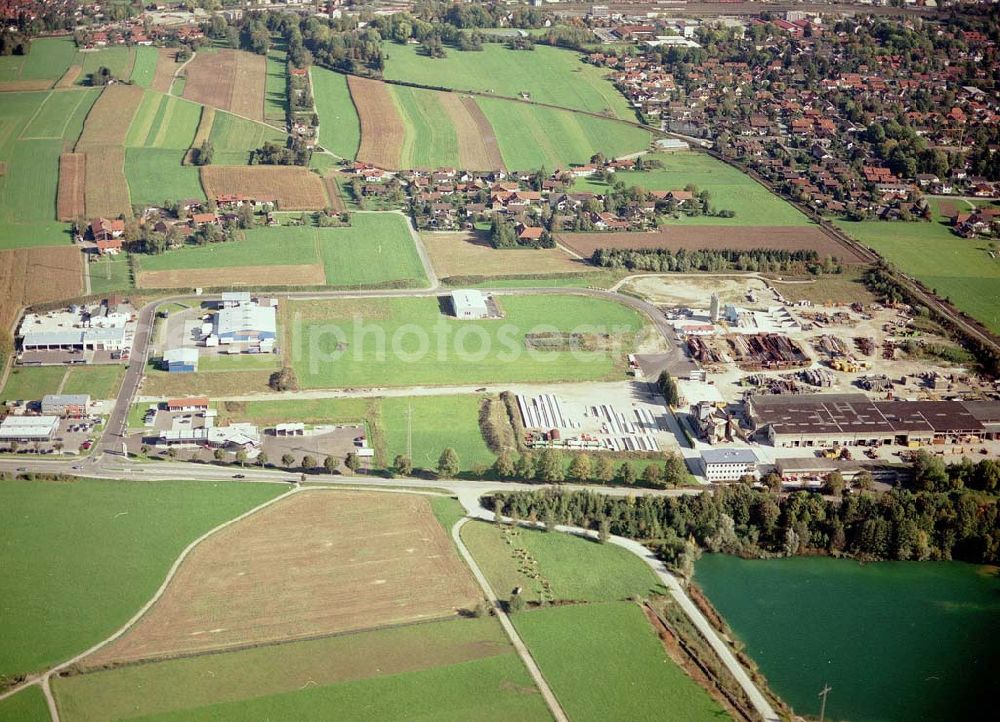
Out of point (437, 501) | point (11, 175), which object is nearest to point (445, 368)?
point (437, 501)

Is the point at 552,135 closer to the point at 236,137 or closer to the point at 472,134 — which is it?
the point at 472,134

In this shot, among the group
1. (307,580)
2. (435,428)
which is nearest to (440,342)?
(435,428)

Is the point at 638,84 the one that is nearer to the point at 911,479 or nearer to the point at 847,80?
the point at 847,80

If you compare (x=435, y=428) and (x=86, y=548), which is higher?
(x=435, y=428)

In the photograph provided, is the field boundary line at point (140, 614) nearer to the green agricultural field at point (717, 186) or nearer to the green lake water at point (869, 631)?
the green lake water at point (869, 631)

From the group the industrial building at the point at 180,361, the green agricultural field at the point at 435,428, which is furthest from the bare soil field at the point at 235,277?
the green agricultural field at the point at 435,428
